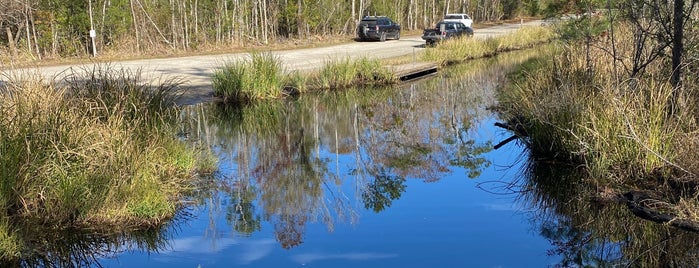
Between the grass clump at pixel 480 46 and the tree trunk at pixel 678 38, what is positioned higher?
the tree trunk at pixel 678 38

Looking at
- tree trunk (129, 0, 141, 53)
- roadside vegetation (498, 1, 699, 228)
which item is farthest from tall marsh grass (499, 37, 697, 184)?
tree trunk (129, 0, 141, 53)

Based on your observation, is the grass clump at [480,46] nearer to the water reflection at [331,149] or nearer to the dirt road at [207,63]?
the dirt road at [207,63]

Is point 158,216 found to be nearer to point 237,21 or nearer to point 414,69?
point 414,69

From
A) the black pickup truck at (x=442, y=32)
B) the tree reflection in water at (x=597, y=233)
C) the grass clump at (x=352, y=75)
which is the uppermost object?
the black pickup truck at (x=442, y=32)

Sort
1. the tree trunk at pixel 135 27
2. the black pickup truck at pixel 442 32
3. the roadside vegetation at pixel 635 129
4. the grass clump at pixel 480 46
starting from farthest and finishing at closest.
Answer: the black pickup truck at pixel 442 32
the tree trunk at pixel 135 27
the grass clump at pixel 480 46
the roadside vegetation at pixel 635 129

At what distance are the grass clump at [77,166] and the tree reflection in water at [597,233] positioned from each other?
430 centimetres

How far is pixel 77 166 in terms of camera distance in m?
7.84

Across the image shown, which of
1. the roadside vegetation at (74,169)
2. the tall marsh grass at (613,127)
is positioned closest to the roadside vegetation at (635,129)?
the tall marsh grass at (613,127)

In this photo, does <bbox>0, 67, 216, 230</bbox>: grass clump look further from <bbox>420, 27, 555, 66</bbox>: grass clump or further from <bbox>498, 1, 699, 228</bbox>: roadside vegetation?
<bbox>420, 27, 555, 66</bbox>: grass clump

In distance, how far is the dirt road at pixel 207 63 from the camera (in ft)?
62.8

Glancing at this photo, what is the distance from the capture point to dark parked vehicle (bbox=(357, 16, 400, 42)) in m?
38.5

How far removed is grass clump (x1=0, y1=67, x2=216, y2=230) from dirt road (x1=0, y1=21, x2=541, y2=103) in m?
5.74

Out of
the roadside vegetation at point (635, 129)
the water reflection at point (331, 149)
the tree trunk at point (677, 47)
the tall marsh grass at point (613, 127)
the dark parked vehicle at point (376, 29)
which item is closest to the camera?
the roadside vegetation at point (635, 129)

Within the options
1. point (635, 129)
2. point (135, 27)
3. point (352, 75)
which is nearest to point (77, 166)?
point (635, 129)
